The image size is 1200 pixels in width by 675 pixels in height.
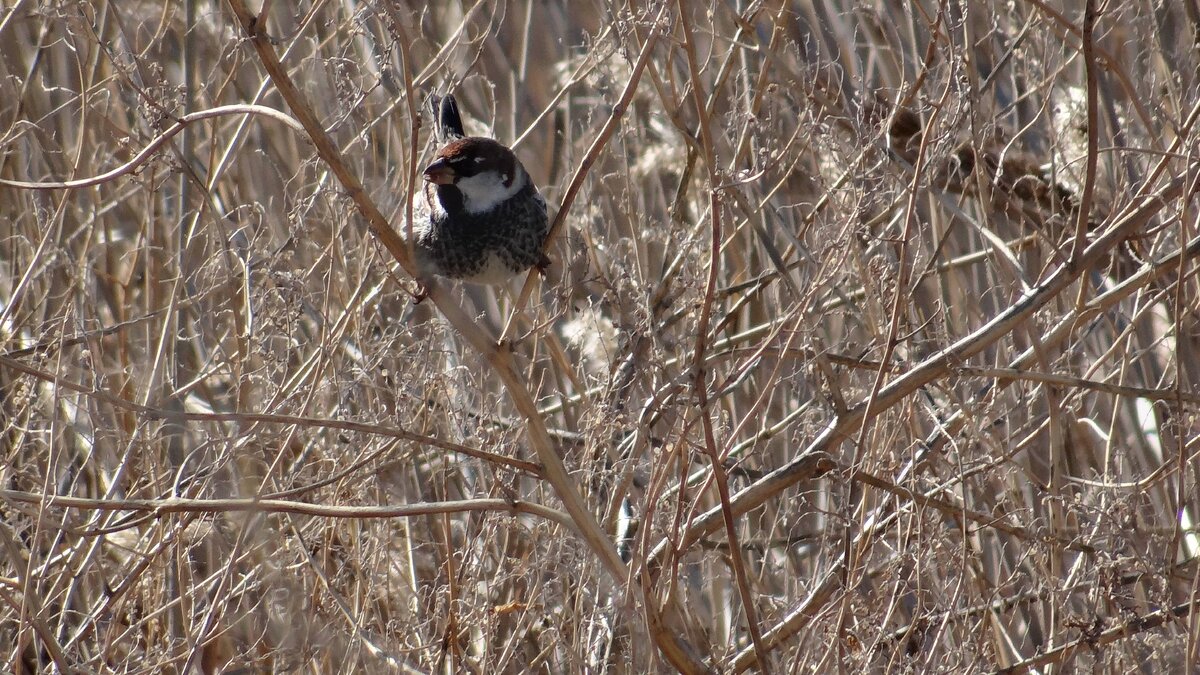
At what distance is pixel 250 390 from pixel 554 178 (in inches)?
60.6

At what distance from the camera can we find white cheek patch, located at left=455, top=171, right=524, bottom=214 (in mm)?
2889

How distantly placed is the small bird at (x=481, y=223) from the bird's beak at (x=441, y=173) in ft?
0.21

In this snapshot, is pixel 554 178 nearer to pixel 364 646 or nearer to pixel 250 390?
pixel 250 390

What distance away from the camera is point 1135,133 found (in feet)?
10.5

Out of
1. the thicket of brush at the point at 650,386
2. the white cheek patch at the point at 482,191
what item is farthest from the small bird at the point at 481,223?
the thicket of brush at the point at 650,386

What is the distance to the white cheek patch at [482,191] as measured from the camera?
2889mm

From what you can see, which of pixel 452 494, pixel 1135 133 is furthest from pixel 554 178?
pixel 1135 133

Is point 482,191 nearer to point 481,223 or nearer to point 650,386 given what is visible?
point 481,223

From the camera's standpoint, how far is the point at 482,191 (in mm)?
2916

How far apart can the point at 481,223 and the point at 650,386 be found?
873 millimetres

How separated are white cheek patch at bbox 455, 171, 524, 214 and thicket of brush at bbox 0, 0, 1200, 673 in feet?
0.61

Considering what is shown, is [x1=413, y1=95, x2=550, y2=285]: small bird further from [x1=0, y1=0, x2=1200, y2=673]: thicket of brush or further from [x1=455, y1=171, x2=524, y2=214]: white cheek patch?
[x1=0, y1=0, x2=1200, y2=673]: thicket of brush

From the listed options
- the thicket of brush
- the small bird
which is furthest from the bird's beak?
the thicket of brush

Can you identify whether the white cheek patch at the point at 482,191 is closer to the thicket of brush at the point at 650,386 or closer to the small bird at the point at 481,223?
the small bird at the point at 481,223
